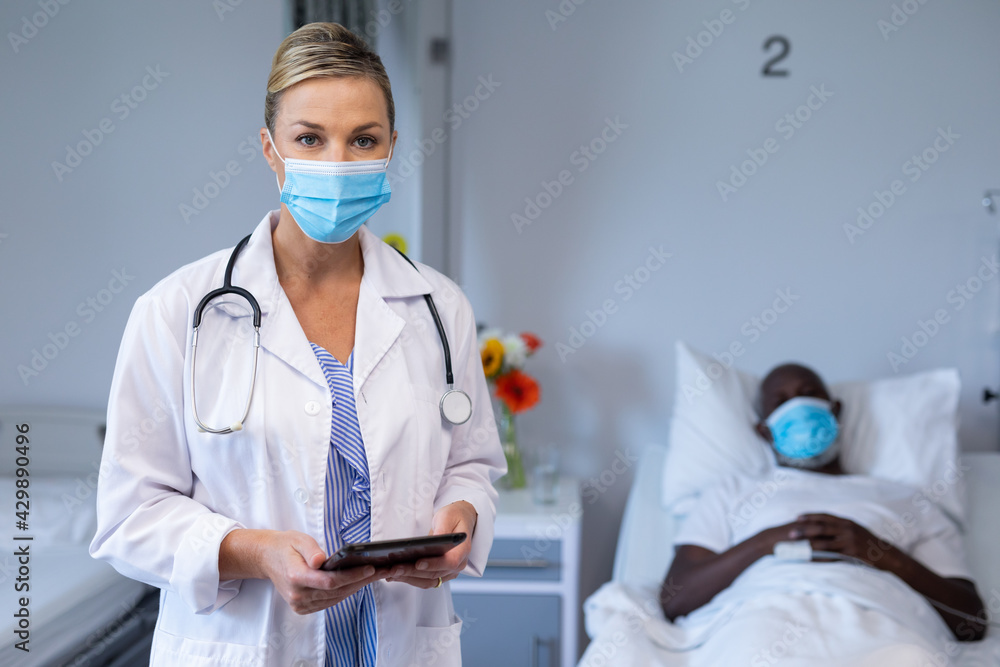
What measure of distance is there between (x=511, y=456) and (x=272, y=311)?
1475 mm

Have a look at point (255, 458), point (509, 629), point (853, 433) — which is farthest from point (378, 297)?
point (853, 433)

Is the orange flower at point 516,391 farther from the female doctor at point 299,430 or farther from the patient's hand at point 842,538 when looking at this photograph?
the female doctor at point 299,430

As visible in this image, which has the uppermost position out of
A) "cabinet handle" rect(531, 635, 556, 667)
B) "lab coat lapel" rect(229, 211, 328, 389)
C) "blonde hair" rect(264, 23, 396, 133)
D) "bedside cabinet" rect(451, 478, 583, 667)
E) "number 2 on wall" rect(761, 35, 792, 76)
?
"number 2 on wall" rect(761, 35, 792, 76)

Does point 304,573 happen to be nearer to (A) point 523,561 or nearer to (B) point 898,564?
(A) point 523,561

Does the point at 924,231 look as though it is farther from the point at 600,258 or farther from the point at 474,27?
the point at 474,27

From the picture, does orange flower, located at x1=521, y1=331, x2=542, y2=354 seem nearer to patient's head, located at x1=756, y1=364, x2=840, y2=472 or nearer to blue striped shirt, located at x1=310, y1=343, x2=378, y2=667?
patient's head, located at x1=756, y1=364, x2=840, y2=472

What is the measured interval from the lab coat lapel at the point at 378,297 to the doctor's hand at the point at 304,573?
0.22 m

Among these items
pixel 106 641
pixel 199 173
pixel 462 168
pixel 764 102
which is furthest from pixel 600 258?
pixel 106 641

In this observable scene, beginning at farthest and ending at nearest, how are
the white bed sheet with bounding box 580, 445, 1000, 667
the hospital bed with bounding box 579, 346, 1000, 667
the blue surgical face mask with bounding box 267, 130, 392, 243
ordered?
the white bed sheet with bounding box 580, 445, 1000, 667 → the hospital bed with bounding box 579, 346, 1000, 667 → the blue surgical face mask with bounding box 267, 130, 392, 243

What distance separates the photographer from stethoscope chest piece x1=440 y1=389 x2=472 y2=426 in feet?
3.63

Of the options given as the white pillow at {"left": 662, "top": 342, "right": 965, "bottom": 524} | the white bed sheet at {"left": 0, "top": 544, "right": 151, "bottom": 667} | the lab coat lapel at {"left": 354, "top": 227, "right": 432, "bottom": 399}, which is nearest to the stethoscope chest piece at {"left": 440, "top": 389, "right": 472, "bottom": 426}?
the lab coat lapel at {"left": 354, "top": 227, "right": 432, "bottom": 399}

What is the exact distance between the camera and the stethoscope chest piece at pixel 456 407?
1.11m

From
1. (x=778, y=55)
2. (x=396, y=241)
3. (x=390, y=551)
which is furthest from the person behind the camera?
(x=778, y=55)

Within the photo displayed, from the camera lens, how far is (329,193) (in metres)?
1.02
